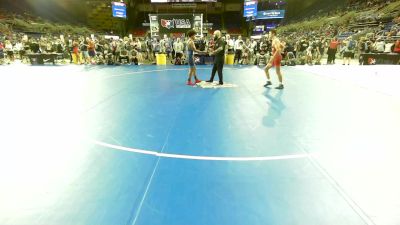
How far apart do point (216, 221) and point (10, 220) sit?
2104mm

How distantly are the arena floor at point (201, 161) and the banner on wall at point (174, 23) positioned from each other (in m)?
14.2

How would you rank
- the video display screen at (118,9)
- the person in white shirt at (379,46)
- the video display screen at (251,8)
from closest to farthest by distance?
the person in white shirt at (379,46)
the video display screen at (118,9)
the video display screen at (251,8)

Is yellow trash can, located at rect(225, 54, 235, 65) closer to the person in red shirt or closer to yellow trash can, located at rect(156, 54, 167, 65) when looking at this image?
yellow trash can, located at rect(156, 54, 167, 65)

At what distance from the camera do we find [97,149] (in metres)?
4.04

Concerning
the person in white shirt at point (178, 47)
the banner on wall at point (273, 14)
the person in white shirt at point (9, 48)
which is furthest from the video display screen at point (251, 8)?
the person in white shirt at point (9, 48)

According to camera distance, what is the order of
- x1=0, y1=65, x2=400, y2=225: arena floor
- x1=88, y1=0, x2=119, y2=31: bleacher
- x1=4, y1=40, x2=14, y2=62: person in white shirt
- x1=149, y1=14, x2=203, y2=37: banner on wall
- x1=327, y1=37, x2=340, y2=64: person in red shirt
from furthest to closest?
x1=88, y1=0, x2=119, y2=31: bleacher
x1=149, y1=14, x2=203, y2=37: banner on wall
x1=4, y1=40, x2=14, y2=62: person in white shirt
x1=327, y1=37, x2=340, y2=64: person in red shirt
x1=0, y1=65, x2=400, y2=225: arena floor

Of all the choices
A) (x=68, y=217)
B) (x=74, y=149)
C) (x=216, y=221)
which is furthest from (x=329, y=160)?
(x=74, y=149)

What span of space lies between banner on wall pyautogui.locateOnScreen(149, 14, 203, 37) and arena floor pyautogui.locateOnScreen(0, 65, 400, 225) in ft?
46.7

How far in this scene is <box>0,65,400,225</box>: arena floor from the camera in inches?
105

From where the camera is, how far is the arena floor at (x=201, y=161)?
8.71 ft

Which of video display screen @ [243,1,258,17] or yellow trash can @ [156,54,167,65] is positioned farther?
video display screen @ [243,1,258,17]

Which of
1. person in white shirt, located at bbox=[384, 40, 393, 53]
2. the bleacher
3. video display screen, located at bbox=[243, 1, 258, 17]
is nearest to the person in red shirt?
person in white shirt, located at bbox=[384, 40, 393, 53]

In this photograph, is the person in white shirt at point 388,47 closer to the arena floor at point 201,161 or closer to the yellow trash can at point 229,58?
the yellow trash can at point 229,58

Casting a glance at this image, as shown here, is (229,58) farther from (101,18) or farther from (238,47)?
(101,18)
